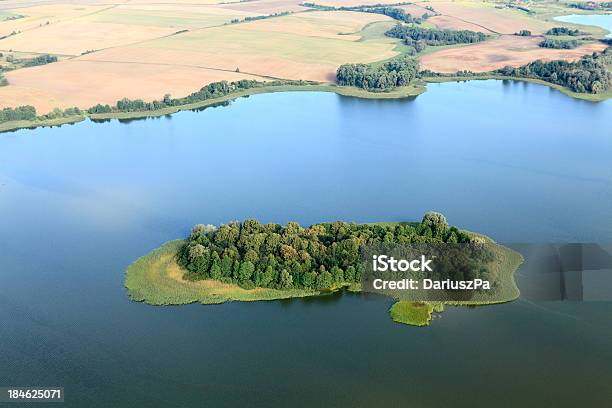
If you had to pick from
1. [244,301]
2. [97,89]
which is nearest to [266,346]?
[244,301]

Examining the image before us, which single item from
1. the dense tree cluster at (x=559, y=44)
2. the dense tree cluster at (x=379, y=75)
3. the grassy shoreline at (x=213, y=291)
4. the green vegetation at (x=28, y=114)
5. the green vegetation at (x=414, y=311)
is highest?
the dense tree cluster at (x=559, y=44)

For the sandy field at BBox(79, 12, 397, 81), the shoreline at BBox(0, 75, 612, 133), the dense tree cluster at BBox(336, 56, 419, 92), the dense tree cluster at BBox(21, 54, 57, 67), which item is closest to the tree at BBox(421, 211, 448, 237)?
the shoreline at BBox(0, 75, 612, 133)

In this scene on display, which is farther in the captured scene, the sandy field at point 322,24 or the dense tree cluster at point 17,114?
the sandy field at point 322,24

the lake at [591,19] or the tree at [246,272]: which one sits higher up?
the lake at [591,19]

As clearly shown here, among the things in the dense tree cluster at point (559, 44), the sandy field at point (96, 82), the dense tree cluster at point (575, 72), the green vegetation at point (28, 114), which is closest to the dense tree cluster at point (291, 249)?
the green vegetation at point (28, 114)

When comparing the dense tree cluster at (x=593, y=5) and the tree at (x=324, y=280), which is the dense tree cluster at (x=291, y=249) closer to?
the tree at (x=324, y=280)

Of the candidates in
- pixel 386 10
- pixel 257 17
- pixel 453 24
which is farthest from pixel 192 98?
pixel 386 10

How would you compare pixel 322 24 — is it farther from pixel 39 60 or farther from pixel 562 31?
pixel 39 60

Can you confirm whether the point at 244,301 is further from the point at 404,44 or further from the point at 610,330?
the point at 404,44
